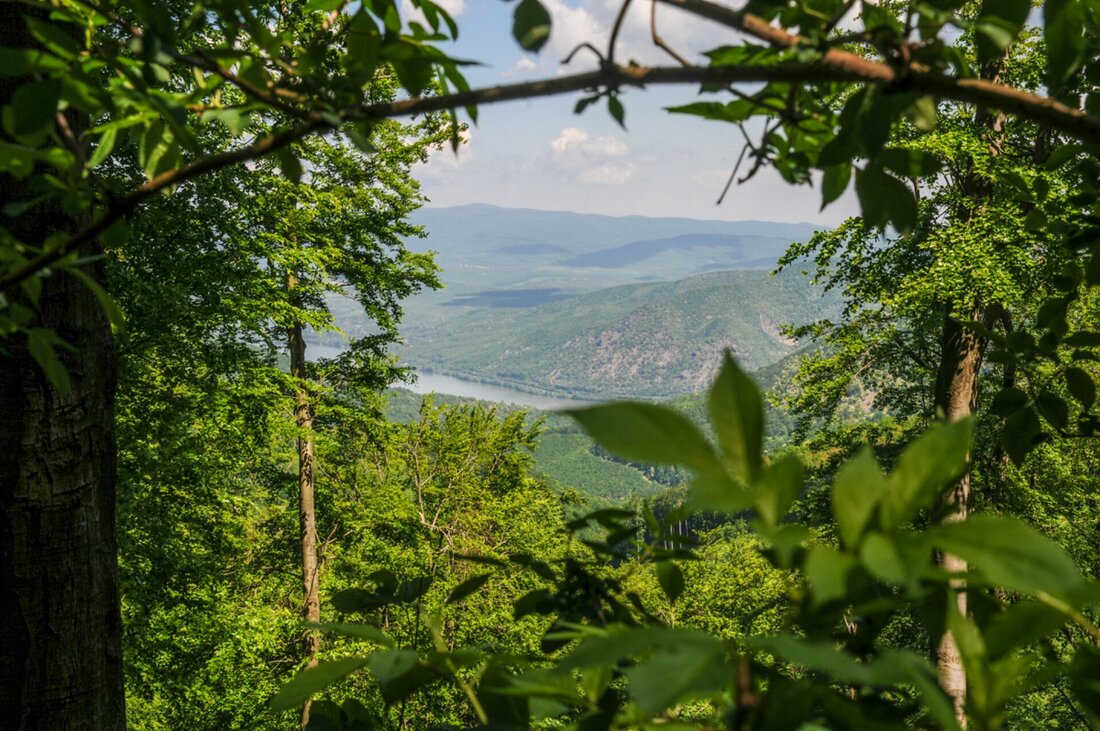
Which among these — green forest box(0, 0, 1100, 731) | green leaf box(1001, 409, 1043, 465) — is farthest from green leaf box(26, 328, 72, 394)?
green leaf box(1001, 409, 1043, 465)

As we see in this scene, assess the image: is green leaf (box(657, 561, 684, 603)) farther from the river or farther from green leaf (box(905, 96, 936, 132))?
the river

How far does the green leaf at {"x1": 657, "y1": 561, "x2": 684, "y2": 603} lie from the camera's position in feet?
2.40

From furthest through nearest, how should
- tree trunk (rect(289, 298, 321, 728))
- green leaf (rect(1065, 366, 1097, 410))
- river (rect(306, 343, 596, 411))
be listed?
river (rect(306, 343, 596, 411)) < tree trunk (rect(289, 298, 321, 728)) < green leaf (rect(1065, 366, 1097, 410))

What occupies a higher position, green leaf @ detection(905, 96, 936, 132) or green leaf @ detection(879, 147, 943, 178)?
green leaf @ detection(905, 96, 936, 132)

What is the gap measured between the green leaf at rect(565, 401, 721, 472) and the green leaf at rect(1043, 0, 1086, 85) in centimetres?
71

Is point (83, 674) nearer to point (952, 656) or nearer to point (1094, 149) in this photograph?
point (1094, 149)

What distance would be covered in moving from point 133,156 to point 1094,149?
7.96 metres

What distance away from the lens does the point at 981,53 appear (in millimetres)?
789

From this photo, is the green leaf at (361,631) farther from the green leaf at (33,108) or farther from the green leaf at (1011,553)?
the green leaf at (33,108)

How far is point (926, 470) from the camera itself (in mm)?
392

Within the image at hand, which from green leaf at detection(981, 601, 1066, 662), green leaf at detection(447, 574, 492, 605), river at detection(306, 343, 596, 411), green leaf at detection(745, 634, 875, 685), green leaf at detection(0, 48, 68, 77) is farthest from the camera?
river at detection(306, 343, 596, 411)

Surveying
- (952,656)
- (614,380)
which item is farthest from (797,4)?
(614,380)

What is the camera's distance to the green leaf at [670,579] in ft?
2.40

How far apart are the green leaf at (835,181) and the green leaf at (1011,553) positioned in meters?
0.57
